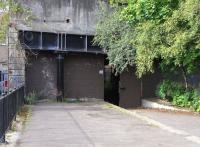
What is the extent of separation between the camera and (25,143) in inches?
531

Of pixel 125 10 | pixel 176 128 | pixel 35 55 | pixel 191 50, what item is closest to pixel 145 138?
pixel 176 128

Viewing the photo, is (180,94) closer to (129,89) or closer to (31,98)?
(129,89)

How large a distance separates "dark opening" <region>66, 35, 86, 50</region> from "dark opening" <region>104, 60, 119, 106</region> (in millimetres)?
4291

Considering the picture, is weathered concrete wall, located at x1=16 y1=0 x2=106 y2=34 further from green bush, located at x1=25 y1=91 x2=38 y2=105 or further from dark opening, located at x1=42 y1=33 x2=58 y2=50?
green bush, located at x1=25 y1=91 x2=38 y2=105

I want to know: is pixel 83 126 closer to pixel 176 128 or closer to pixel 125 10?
pixel 176 128

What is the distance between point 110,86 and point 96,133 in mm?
21544

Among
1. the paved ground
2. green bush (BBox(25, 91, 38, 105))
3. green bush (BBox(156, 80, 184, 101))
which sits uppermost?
green bush (BBox(156, 80, 184, 101))

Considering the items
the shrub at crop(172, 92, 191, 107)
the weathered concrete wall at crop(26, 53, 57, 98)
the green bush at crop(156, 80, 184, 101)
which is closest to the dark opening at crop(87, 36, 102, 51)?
the weathered concrete wall at crop(26, 53, 57, 98)

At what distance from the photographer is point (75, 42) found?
32.1m

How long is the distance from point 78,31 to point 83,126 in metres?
15.4

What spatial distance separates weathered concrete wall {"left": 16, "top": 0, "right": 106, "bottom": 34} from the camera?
31.5 m

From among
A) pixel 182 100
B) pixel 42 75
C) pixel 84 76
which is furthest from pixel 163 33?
pixel 42 75

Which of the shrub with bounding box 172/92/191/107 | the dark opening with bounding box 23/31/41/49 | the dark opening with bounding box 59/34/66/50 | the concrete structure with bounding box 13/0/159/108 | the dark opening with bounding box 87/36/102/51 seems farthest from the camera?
the dark opening with bounding box 87/36/102/51

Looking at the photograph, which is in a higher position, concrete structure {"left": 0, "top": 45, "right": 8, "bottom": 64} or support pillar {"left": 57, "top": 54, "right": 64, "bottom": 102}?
concrete structure {"left": 0, "top": 45, "right": 8, "bottom": 64}
